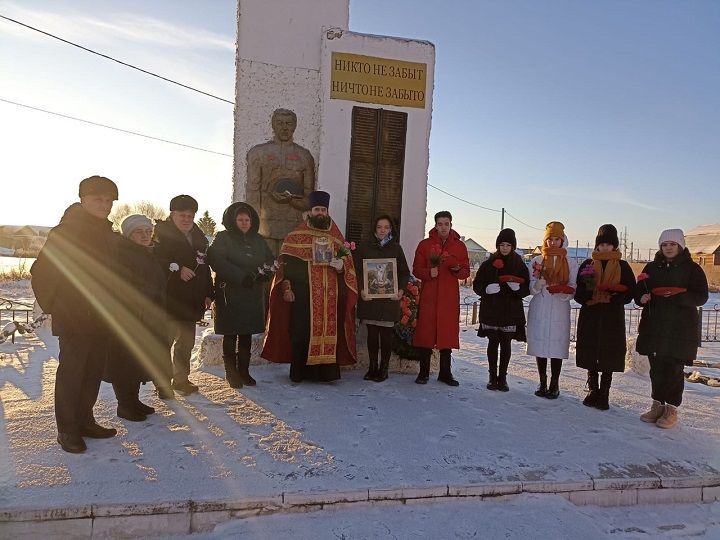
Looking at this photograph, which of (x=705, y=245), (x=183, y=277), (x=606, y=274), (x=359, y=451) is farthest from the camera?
(x=705, y=245)

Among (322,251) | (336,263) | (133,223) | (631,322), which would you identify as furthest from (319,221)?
(631,322)

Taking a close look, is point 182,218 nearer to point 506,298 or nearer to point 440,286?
point 440,286

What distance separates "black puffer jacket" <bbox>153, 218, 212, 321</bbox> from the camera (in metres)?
4.51

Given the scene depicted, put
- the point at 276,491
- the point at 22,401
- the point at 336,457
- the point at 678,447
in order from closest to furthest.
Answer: the point at 276,491, the point at 336,457, the point at 678,447, the point at 22,401

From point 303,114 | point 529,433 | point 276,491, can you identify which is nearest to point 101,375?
point 276,491

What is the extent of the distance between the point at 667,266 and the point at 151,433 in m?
4.74

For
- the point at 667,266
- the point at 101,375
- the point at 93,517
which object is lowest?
the point at 93,517

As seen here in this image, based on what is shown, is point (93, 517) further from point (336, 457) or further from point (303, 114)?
point (303, 114)

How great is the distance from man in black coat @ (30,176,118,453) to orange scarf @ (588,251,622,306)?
4391mm

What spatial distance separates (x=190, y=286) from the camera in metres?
4.63

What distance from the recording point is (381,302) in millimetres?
5289

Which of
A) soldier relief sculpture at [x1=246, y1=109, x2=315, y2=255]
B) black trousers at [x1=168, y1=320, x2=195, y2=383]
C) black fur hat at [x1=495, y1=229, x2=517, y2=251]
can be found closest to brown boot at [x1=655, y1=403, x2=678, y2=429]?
black fur hat at [x1=495, y1=229, x2=517, y2=251]

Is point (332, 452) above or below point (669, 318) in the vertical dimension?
below

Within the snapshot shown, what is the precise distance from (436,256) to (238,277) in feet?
6.96
